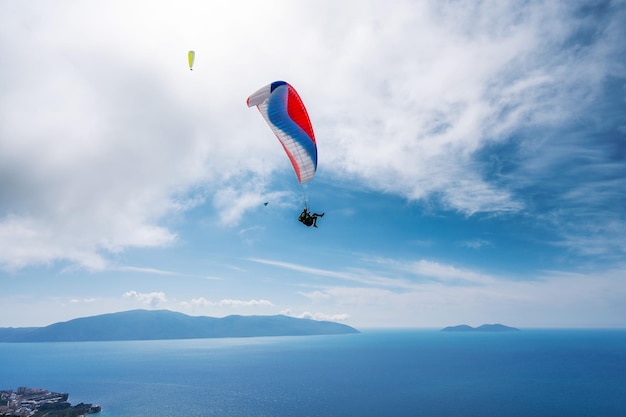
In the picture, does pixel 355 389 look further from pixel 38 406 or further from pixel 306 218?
pixel 306 218

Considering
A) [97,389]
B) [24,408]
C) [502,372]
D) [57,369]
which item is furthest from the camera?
[57,369]

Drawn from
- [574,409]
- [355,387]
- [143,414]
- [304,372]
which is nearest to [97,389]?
[143,414]

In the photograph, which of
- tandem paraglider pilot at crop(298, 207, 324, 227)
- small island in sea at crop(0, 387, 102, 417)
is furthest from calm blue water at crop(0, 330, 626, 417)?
tandem paraglider pilot at crop(298, 207, 324, 227)

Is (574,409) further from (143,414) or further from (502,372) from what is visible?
(143,414)

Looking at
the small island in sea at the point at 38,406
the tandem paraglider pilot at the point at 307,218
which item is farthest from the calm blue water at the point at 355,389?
the tandem paraglider pilot at the point at 307,218

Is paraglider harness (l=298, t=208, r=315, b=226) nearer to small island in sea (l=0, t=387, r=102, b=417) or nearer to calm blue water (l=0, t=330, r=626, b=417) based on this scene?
calm blue water (l=0, t=330, r=626, b=417)

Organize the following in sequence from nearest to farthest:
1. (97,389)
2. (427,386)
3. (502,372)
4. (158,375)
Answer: (427,386) < (97,389) < (502,372) < (158,375)

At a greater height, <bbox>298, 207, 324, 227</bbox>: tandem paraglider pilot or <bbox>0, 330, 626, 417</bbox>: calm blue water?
<bbox>298, 207, 324, 227</bbox>: tandem paraglider pilot

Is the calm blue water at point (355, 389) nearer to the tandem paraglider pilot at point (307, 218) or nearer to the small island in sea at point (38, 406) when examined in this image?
the small island in sea at point (38, 406)

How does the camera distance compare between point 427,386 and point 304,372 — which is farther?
point 304,372
